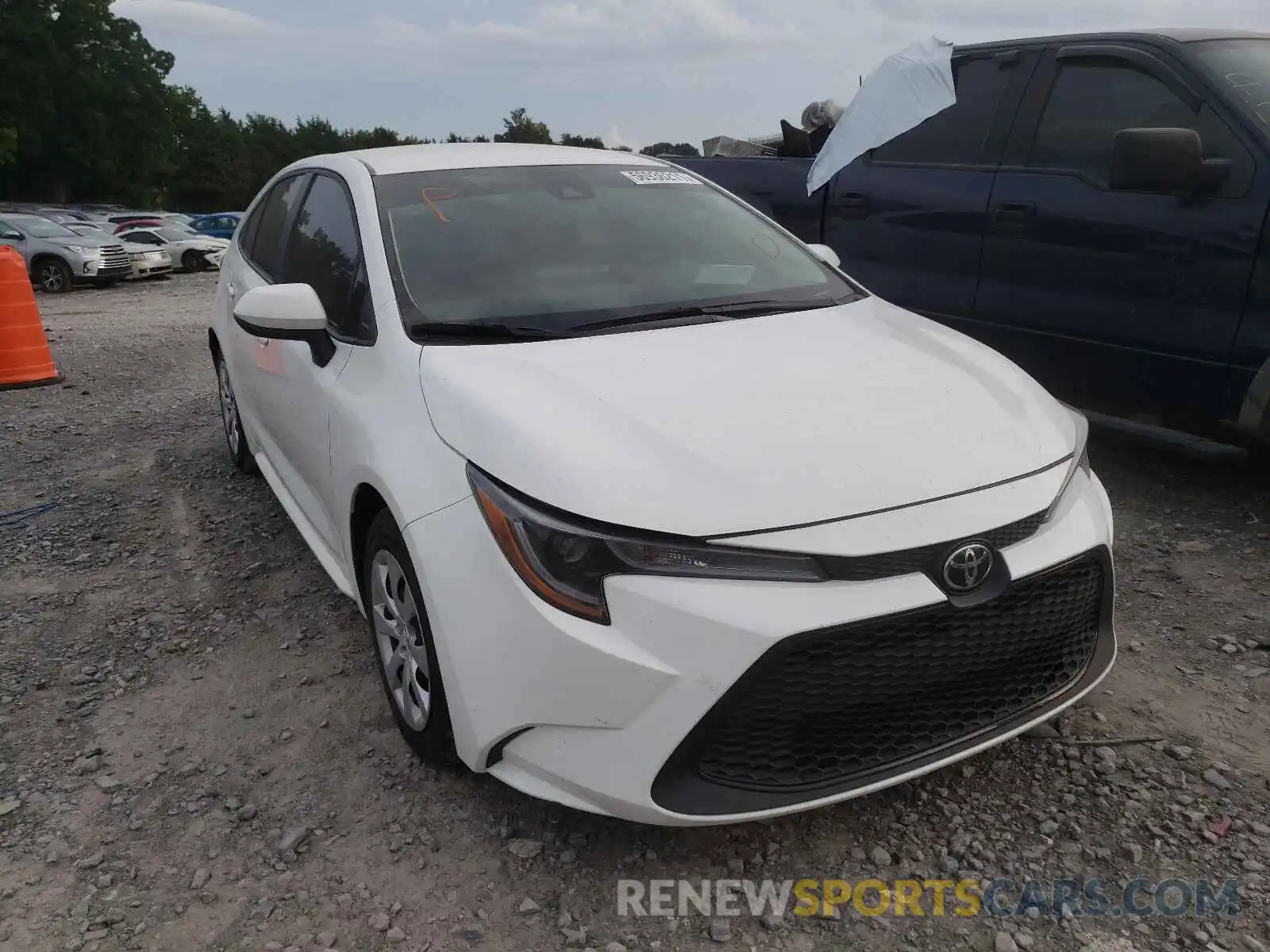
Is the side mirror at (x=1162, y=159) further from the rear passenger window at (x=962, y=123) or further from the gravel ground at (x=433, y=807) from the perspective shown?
the gravel ground at (x=433, y=807)

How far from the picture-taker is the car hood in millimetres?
2090

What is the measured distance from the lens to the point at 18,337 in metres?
7.95

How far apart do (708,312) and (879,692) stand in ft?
4.31

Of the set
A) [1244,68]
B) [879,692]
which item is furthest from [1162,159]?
[879,692]

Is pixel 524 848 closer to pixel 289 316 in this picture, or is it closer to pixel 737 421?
pixel 737 421

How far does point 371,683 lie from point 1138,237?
333cm

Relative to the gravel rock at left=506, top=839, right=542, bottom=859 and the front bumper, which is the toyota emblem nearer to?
the front bumper

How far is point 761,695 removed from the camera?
2.03 m

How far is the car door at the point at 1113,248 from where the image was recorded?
3.85 meters

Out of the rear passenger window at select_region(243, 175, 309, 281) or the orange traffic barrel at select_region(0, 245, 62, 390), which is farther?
the orange traffic barrel at select_region(0, 245, 62, 390)

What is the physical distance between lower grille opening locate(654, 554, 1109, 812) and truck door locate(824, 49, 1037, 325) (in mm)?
2814

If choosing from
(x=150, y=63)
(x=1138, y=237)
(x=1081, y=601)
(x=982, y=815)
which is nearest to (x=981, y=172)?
(x=1138, y=237)

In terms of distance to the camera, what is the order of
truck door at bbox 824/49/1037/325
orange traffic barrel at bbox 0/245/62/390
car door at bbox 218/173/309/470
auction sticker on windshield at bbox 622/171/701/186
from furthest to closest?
1. orange traffic barrel at bbox 0/245/62/390
2. truck door at bbox 824/49/1037/325
3. car door at bbox 218/173/309/470
4. auction sticker on windshield at bbox 622/171/701/186

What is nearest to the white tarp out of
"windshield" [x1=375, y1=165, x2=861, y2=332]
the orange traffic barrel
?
"windshield" [x1=375, y1=165, x2=861, y2=332]
